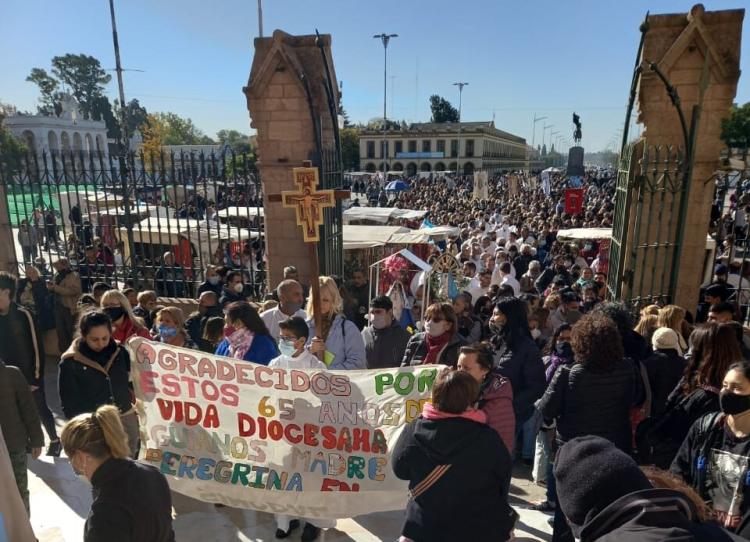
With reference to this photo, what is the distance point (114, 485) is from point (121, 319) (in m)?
2.63

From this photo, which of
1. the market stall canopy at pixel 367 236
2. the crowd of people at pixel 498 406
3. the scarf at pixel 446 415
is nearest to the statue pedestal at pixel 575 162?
the market stall canopy at pixel 367 236

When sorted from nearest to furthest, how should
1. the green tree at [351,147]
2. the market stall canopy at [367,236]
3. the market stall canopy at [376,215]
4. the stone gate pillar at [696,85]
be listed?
1. the stone gate pillar at [696,85]
2. the market stall canopy at [367,236]
3. the market stall canopy at [376,215]
4. the green tree at [351,147]

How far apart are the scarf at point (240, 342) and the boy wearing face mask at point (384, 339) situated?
1168 millimetres

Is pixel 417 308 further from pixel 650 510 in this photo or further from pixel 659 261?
pixel 650 510

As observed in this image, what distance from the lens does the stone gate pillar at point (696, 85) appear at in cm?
553

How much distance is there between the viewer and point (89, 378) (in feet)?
12.1

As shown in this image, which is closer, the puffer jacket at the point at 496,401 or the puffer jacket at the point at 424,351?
the puffer jacket at the point at 496,401

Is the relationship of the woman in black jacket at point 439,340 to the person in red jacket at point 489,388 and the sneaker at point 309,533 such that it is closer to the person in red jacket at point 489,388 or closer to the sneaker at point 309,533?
the person in red jacket at point 489,388

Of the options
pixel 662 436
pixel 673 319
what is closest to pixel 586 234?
pixel 673 319

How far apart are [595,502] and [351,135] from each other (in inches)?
3030

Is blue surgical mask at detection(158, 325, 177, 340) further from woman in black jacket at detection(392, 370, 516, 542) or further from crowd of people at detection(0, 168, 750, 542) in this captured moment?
woman in black jacket at detection(392, 370, 516, 542)

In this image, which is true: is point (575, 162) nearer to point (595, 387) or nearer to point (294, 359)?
point (595, 387)

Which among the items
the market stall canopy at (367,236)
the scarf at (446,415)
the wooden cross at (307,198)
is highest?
the wooden cross at (307,198)

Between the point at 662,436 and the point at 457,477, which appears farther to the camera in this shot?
the point at 662,436
